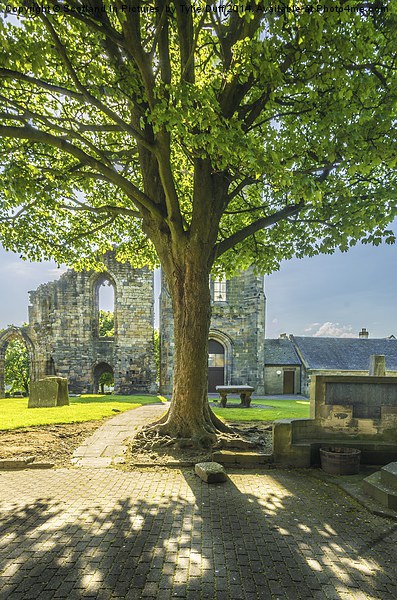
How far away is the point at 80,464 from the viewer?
6738mm

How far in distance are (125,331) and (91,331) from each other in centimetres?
270

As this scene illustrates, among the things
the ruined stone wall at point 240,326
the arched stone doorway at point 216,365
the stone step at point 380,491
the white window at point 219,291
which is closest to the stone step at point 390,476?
the stone step at point 380,491

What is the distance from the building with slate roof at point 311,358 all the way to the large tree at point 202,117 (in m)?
19.8

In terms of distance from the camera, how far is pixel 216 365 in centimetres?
2739

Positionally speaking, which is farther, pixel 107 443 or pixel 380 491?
pixel 107 443

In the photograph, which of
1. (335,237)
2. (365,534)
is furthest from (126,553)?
(335,237)

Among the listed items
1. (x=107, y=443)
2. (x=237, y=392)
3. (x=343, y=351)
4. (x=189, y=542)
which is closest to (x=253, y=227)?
(x=107, y=443)

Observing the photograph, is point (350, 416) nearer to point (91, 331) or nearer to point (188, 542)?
point (188, 542)

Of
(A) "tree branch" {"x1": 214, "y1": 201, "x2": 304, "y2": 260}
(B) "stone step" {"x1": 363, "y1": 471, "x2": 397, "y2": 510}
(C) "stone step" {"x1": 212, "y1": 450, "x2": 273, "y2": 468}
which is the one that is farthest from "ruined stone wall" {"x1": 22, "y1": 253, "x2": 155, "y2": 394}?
(B) "stone step" {"x1": 363, "y1": 471, "x2": 397, "y2": 510}

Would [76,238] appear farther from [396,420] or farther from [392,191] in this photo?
[396,420]

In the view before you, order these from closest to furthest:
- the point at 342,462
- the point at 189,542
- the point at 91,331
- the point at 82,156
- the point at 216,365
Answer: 1. the point at 189,542
2. the point at 342,462
3. the point at 82,156
4. the point at 91,331
5. the point at 216,365

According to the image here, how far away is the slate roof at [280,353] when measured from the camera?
29156 millimetres

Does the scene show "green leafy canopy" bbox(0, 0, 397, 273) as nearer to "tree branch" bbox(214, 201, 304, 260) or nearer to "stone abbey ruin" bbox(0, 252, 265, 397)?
"tree branch" bbox(214, 201, 304, 260)

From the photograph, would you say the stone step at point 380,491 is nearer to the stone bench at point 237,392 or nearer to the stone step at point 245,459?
the stone step at point 245,459
